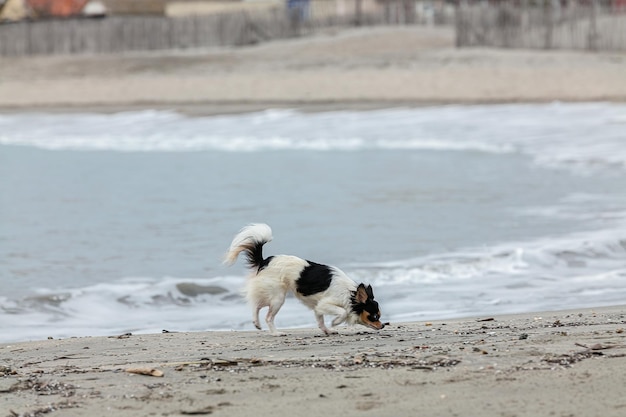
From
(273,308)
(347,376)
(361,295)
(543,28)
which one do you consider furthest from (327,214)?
(543,28)

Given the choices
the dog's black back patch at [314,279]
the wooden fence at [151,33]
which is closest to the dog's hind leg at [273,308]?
the dog's black back patch at [314,279]

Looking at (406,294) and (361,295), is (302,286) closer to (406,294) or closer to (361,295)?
(361,295)

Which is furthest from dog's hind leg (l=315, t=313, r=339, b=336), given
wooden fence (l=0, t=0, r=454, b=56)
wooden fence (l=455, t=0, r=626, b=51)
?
wooden fence (l=0, t=0, r=454, b=56)

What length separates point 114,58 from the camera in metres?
42.0

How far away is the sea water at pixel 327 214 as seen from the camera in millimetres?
9922

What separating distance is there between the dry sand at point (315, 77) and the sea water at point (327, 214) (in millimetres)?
2670

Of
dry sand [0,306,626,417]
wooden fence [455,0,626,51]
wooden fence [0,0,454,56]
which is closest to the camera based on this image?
dry sand [0,306,626,417]

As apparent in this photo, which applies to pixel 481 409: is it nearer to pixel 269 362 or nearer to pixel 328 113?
pixel 269 362

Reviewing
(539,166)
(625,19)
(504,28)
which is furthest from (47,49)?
(539,166)

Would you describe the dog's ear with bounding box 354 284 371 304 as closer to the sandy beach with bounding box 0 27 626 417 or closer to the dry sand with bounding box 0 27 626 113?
the sandy beach with bounding box 0 27 626 417

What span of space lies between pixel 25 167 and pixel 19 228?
8.34 meters

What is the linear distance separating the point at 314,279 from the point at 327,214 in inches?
295

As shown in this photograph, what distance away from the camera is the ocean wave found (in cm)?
2231

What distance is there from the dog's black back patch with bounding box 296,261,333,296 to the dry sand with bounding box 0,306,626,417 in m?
0.54
